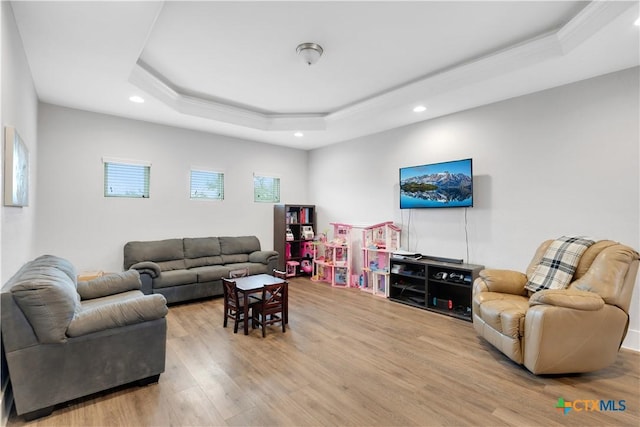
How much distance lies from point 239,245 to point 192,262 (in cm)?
89

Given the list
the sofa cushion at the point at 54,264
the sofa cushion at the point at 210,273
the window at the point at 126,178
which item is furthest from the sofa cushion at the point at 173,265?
the sofa cushion at the point at 54,264

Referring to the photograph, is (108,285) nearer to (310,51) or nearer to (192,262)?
(192,262)

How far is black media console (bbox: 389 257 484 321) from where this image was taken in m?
3.96

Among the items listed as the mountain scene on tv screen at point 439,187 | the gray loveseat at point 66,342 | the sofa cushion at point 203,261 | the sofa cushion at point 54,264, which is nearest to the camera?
the gray loveseat at point 66,342

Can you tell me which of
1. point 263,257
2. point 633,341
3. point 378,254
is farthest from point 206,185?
point 633,341

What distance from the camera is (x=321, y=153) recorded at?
6.70 m

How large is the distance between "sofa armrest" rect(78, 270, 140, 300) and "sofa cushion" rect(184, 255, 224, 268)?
1.54m

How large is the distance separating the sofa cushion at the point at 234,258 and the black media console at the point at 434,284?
103 inches

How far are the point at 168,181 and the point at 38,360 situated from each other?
357cm

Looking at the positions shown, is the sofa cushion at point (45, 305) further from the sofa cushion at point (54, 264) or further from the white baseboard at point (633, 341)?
the white baseboard at point (633, 341)

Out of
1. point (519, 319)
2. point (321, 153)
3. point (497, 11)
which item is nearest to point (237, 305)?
point (519, 319)

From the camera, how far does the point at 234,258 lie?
545cm

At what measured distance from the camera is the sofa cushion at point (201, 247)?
504 cm

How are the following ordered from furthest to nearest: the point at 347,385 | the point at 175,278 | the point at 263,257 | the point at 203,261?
the point at 263,257 → the point at 203,261 → the point at 175,278 → the point at 347,385
